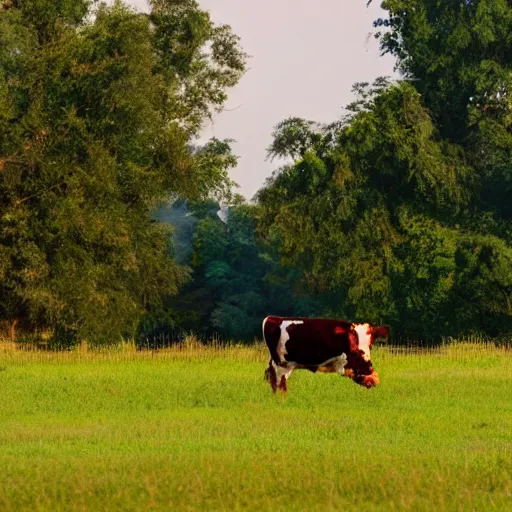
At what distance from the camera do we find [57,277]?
48.8 metres

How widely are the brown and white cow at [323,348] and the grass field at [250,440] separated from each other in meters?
0.56

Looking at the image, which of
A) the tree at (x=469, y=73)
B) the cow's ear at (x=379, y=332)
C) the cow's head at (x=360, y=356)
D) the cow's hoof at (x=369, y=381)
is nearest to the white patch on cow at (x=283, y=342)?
the cow's head at (x=360, y=356)

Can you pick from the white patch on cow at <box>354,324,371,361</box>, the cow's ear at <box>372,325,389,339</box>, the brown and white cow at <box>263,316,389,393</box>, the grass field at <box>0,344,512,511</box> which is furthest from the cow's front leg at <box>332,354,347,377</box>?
the cow's ear at <box>372,325,389,339</box>

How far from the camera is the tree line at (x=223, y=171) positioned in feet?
160

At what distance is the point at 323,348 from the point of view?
1072 inches

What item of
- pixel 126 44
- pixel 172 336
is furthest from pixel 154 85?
pixel 172 336

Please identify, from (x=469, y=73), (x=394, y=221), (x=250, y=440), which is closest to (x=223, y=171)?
(x=394, y=221)

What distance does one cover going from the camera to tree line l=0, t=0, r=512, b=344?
48.6 metres

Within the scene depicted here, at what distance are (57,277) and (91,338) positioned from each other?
3.60m

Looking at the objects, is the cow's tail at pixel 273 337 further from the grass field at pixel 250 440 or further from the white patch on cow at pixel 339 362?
the white patch on cow at pixel 339 362

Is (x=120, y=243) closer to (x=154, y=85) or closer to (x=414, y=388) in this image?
(x=154, y=85)

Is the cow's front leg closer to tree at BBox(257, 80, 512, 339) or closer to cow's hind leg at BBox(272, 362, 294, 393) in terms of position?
cow's hind leg at BBox(272, 362, 294, 393)

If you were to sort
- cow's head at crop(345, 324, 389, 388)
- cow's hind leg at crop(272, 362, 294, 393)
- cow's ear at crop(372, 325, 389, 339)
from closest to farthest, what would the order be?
cow's head at crop(345, 324, 389, 388) < cow's ear at crop(372, 325, 389, 339) < cow's hind leg at crop(272, 362, 294, 393)

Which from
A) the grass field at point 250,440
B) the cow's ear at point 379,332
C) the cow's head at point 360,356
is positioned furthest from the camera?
the cow's ear at point 379,332
